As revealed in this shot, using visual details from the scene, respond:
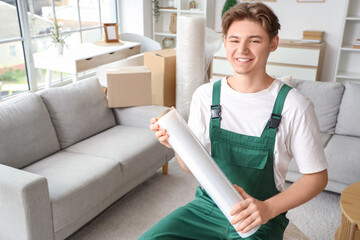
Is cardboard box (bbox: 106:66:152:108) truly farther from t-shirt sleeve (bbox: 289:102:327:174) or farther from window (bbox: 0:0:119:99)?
t-shirt sleeve (bbox: 289:102:327:174)

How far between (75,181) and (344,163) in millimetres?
1763

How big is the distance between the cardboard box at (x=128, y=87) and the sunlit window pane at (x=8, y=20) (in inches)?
59.9

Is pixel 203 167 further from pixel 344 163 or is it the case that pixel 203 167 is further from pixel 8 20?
pixel 8 20

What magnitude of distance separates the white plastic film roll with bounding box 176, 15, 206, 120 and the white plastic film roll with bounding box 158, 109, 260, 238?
2578mm

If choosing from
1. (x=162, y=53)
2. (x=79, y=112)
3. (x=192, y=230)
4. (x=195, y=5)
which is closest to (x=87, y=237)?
(x=79, y=112)

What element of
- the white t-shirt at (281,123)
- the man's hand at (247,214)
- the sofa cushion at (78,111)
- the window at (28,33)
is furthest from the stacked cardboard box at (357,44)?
the man's hand at (247,214)

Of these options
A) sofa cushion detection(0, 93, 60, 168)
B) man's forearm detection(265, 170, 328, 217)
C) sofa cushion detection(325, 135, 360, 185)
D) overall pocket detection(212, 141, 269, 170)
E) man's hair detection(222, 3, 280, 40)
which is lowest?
sofa cushion detection(325, 135, 360, 185)

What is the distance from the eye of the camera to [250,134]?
128 centimetres

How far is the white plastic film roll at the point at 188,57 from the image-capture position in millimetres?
3539

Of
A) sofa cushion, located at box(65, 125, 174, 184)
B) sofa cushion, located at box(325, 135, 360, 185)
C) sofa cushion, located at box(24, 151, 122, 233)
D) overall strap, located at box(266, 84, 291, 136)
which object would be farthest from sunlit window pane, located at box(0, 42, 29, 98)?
overall strap, located at box(266, 84, 291, 136)

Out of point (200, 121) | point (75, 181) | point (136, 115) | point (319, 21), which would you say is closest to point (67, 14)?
point (136, 115)

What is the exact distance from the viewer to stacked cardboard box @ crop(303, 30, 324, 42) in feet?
15.5

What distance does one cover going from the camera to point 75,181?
2.03 m

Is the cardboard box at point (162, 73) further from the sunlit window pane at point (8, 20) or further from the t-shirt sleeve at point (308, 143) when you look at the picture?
the t-shirt sleeve at point (308, 143)
